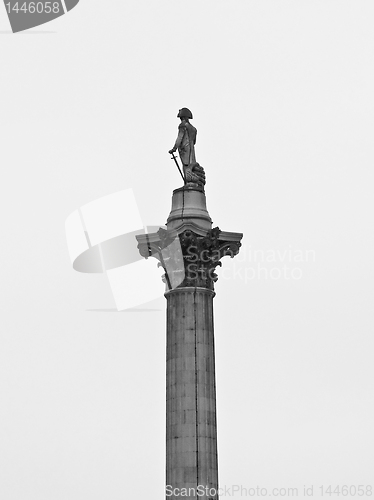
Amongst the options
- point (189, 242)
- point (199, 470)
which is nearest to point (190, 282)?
point (189, 242)

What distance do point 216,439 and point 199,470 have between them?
1647mm

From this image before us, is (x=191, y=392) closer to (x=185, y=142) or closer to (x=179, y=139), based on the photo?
(x=185, y=142)

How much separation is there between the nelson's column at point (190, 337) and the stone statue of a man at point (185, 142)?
1021 mm

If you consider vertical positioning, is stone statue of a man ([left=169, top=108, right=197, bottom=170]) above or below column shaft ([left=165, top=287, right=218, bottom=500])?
above

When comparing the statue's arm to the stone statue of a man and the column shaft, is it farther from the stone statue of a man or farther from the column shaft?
the column shaft

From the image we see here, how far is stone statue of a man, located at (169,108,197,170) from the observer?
50.9m

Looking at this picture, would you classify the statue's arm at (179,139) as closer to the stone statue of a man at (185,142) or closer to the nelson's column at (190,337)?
the stone statue of a man at (185,142)

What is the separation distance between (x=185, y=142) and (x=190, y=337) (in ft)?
30.0

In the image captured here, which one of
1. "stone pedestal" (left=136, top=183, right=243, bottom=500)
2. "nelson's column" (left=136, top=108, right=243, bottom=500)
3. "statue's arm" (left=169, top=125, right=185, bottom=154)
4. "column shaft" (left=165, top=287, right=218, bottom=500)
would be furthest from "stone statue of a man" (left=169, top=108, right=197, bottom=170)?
"column shaft" (left=165, top=287, right=218, bottom=500)

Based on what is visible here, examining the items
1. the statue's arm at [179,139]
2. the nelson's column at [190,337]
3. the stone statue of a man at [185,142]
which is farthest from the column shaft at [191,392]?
the statue's arm at [179,139]

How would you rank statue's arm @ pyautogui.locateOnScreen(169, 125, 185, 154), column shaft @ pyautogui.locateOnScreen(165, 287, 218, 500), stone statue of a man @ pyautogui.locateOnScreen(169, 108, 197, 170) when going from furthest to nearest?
stone statue of a man @ pyautogui.locateOnScreen(169, 108, 197, 170) → statue's arm @ pyautogui.locateOnScreen(169, 125, 185, 154) → column shaft @ pyautogui.locateOnScreen(165, 287, 218, 500)

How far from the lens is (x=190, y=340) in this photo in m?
47.6

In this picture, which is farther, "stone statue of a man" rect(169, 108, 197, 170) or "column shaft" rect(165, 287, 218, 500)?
"stone statue of a man" rect(169, 108, 197, 170)

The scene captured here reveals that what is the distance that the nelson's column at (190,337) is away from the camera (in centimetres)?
4631
